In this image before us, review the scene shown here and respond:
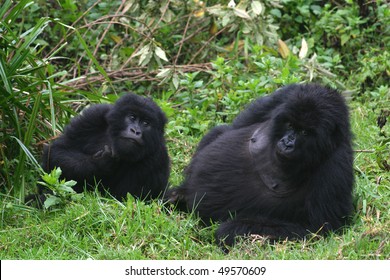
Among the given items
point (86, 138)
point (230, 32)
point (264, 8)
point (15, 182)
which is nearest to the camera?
point (15, 182)

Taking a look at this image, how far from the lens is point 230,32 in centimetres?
920

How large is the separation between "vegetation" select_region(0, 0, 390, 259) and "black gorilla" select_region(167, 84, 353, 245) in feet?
0.58

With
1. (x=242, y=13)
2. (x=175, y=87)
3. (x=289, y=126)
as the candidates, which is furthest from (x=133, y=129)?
(x=242, y=13)

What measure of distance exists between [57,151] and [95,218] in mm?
1040

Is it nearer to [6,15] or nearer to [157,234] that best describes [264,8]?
[6,15]

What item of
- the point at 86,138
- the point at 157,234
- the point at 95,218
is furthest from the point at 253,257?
the point at 86,138

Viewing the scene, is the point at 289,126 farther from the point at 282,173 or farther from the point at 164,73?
the point at 164,73

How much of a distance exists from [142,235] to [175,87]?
3.22 meters

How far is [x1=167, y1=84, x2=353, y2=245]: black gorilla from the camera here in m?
5.24

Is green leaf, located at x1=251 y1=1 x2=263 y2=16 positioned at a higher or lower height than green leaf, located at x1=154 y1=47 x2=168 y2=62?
higher

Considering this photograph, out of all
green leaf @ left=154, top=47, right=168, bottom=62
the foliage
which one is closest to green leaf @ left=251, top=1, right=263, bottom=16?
green leaf @ left=154, top=47, right=168, bottom=62

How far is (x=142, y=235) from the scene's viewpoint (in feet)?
16.4

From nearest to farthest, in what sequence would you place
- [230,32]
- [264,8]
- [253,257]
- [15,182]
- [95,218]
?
[253,257], [95,218], [15,182], [264,8], [230,32]

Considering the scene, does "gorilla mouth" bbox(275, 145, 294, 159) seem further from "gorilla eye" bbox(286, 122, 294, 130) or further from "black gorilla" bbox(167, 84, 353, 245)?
"gorilla eye" bbox(286, 122, 294, 130)
